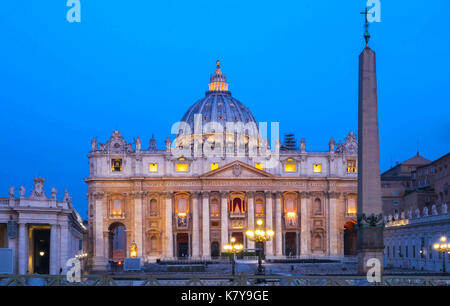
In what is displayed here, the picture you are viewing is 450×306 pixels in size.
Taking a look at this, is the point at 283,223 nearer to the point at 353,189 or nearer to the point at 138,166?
the point at 353,189

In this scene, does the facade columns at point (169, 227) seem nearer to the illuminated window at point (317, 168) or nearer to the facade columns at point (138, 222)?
the facade columns at point (138, 222)

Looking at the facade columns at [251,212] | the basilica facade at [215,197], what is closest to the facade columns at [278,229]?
the basilica facade at [215,197]

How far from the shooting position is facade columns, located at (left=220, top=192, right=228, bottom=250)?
104m

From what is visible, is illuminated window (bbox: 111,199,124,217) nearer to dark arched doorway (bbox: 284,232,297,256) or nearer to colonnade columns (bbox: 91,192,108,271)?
colonnade columns (bbox: 91,192,108,271)

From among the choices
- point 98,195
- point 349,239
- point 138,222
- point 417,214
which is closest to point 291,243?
point 349,239

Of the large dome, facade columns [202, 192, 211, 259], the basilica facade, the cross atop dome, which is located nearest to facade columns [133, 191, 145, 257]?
the basilica facade

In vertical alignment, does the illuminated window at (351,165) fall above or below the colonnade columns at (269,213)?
above

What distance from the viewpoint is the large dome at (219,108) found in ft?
453

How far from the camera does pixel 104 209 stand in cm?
10312

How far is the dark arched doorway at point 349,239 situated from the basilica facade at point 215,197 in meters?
3.67

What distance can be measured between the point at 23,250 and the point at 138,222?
178ft

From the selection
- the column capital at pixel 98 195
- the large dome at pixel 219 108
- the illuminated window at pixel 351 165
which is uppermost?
the large dome at pixel 219 108

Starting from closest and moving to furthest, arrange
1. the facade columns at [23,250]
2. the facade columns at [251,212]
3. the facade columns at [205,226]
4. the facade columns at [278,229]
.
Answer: the facade columns at [23,250], the facade columns at [205,226], the facade columns at [278,229], the facade columns at [251,212]
